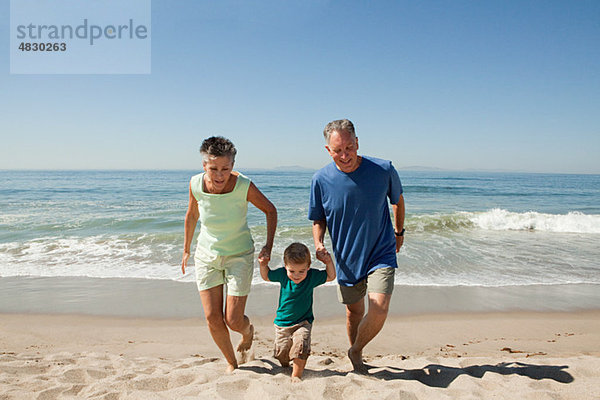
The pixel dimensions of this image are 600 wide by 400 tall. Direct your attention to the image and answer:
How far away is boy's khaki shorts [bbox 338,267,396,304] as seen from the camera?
3.06 meters

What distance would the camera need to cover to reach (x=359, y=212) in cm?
310

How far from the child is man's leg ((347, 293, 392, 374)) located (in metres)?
0.40

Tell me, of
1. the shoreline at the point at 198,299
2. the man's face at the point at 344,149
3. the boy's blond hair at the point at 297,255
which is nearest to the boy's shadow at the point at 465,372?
the boy's blond hair at the point at 297,255

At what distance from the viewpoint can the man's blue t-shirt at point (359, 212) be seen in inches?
122

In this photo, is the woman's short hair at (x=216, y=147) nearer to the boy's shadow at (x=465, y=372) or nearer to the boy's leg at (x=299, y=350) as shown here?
the boy's leg at (x=299, y=350)

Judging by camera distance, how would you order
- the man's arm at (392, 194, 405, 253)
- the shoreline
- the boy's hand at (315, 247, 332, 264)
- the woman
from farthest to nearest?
the shoreline, the man's arm at (392, 194, 405, 253), the woman, the boy's hand at (315, 247, 332, 264)

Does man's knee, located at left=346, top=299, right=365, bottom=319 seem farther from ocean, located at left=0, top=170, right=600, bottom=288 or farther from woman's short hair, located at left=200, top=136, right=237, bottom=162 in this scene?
ocean, located at left=0, top=170, right=600, bottom=288

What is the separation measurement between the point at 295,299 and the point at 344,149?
1.30 m

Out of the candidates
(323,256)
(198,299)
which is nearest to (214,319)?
(323,256)

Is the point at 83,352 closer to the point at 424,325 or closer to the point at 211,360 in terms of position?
the point at 211,360

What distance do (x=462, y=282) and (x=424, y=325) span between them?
2.16m

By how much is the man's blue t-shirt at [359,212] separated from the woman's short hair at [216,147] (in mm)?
787

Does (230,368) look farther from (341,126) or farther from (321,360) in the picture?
(341,126)

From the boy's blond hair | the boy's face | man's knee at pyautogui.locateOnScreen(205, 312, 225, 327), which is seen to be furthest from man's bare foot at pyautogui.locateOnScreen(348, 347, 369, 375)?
man's knee at pyautogui.locateOnScreen(205, 312, 225, 327)
